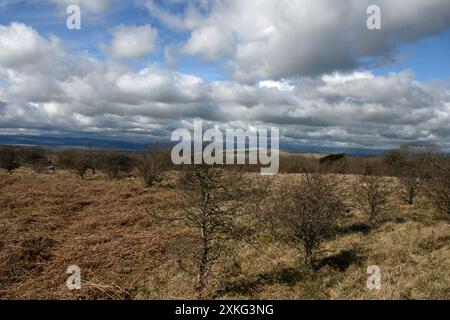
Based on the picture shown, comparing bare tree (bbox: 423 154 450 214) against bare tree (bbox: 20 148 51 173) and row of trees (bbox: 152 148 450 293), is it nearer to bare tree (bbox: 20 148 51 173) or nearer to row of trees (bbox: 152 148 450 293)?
row of trees (bbox: 152 148 450 293)

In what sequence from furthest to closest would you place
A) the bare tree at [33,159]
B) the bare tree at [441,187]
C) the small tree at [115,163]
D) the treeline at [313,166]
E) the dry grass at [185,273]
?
the bare tree at [33,159], the small tree at [115,163], the treeline at [313,166], the bare tree at [441,187], the dry grass at [185,273]

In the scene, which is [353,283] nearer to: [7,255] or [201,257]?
[201,257]

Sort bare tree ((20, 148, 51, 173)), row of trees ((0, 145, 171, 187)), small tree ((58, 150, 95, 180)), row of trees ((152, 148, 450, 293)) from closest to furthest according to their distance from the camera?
1. row of trees ((152, 148, 450, 293))
2. row of trees ((0, 145, 171, 187))
3. small tree ((58, 150, 95, 180))
4. bare tree ((20, 148, 51, 173))

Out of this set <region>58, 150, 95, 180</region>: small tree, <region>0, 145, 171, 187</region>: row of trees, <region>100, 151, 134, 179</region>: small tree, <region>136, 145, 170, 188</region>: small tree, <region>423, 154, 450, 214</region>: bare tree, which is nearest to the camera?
<region>423, 154, 450, 214</region>: bare tree

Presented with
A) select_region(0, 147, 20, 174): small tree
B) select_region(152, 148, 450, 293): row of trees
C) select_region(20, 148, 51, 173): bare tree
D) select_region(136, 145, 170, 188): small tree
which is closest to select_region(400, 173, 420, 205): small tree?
select_region(152, 148, 450, 293): row of trees

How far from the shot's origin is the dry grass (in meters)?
7.84

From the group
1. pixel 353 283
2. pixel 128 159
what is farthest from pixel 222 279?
pixel 128 159

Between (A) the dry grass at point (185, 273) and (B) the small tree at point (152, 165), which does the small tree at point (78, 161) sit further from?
(A) the dry grass at point (185, 273)

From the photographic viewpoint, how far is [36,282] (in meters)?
8.42

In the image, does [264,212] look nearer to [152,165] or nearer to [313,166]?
[313,166]

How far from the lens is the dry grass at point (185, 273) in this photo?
7844mm

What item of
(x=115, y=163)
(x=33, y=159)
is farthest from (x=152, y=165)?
(x=33, y=159)

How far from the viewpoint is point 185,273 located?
9047 mm

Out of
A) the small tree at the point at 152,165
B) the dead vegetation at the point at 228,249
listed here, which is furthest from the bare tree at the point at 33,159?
the dead vegetation at the point at 228,249
